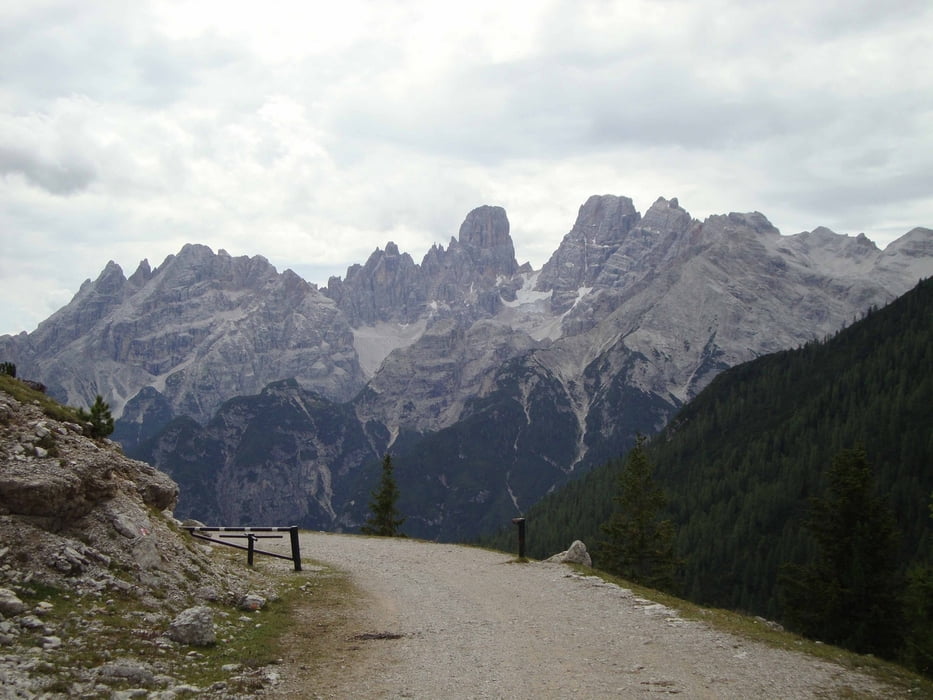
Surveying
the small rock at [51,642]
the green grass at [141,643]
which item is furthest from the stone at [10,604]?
the small rock at [51,642]

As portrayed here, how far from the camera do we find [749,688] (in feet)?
57.9

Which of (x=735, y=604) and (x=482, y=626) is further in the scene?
(x=735, y=604)

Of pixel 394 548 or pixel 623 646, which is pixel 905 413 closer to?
pixel 394 548

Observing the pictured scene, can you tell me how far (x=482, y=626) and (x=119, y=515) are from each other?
12573mm

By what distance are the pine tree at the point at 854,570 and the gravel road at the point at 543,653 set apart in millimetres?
18333

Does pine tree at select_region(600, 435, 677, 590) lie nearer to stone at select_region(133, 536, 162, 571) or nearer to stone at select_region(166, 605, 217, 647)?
stone at select_region(133, 536, 162, 571)

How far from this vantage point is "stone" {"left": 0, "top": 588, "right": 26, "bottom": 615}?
1730 centimetres

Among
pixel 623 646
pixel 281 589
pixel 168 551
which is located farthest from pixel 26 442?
pixel 623 646

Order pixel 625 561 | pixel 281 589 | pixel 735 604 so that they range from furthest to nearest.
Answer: pixel 735 604 < pixel 625 561 < pixel 281 589

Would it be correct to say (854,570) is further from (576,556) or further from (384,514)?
(384,514)

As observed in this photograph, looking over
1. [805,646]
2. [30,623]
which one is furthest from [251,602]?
[805,646]

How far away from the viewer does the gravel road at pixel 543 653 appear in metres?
17.7

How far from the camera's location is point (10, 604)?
1741cm

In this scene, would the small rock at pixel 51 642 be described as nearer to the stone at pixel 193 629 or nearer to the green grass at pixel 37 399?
the stone at pixel 193 629
